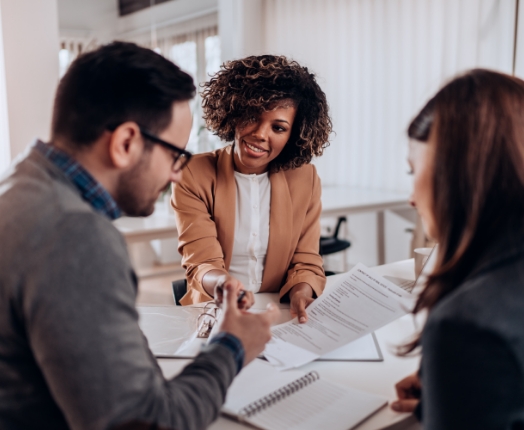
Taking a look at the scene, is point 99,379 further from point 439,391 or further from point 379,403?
point 379,403

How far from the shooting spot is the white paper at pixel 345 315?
Result: 1.24 metres

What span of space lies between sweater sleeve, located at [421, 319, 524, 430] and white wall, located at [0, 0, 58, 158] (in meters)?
2.59

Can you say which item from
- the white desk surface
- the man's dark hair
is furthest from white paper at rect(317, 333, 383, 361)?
the man's dark hair

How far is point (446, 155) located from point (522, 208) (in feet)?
0.41

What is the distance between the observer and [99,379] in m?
0.65

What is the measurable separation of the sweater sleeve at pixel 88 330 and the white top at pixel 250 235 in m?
1.10

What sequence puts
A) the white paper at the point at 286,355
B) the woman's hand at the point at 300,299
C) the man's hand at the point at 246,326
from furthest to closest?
the woman's hand at the point at 300,299 → the white paper at the point at 286,355 → the man's hand at the point at 246,326

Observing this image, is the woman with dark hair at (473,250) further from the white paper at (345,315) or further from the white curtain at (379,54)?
the white curtain at (379,54)

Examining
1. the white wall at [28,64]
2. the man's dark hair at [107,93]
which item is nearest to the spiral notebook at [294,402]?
the man's dark hair at [107,93]

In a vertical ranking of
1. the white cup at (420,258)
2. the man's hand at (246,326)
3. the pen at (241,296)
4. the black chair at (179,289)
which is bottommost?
the black chair at (179,289)

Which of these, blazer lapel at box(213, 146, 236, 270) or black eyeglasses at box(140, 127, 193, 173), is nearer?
black eyeglasses at box(140, 127, 193, 173)

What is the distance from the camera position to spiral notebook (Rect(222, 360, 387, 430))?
933mm

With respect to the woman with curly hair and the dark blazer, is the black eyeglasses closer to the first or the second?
the dark blazer

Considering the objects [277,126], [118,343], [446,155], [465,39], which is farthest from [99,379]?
[465,39]
